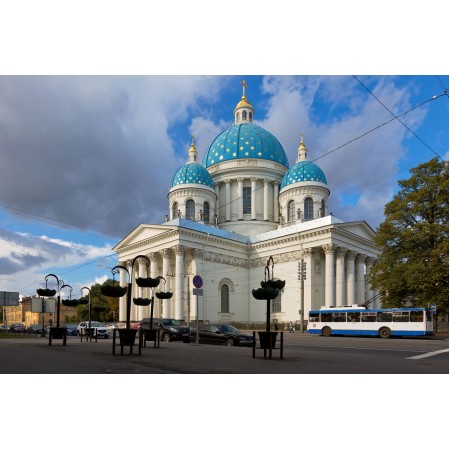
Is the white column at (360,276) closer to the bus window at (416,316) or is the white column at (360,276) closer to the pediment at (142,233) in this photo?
the bus window at (416,316)

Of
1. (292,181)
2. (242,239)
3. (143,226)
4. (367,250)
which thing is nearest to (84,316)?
(143,226)

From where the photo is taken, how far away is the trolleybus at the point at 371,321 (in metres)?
29.7

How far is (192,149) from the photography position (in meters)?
65.9

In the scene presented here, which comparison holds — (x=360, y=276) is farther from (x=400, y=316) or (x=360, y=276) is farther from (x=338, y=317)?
(x=400, y=316)

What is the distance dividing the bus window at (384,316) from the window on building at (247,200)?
105ft

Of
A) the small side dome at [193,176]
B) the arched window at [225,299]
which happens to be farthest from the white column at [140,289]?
the small side dome at [193,176]

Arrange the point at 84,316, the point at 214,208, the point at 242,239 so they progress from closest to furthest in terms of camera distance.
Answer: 1. the point at 242,239
2. the point at 214,208
3. the point at 84,316

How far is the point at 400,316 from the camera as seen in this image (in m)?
30.4

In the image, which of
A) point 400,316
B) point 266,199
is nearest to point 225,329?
point 400,316

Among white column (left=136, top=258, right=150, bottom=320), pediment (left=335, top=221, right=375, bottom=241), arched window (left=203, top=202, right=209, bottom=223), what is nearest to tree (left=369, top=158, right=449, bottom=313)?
pediment (left=335, top=221, right=375, bottom=241)

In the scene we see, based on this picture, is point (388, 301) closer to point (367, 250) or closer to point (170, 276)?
point (367, 250)

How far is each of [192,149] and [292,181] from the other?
16255 mm

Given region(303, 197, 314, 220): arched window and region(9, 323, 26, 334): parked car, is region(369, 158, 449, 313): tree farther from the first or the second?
region(9, 323, 26, 334): parked car

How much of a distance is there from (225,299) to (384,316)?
970 inches
